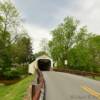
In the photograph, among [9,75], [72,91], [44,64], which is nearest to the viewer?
[72,91]

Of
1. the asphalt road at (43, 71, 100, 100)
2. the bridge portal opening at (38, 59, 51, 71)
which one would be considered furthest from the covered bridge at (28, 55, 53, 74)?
the asphalt road at (43, 71, 100, 100)

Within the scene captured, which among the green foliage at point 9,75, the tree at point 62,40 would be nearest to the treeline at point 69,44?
the tree at point 62,40

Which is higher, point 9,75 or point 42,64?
point 42,64

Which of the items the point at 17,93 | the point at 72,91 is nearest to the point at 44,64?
the point at 17,93

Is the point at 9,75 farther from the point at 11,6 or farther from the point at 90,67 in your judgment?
the point at 90,67

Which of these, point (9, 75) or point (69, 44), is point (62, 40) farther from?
point (9, 75)

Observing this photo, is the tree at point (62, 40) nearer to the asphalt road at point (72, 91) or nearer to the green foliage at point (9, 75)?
the green foliage at point (9, 75)

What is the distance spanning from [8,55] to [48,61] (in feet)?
58.8

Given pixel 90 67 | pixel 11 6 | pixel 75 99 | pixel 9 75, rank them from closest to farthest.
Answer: pixel 75 99
pixel 9 75
pixel 11 6
pixel 90 67

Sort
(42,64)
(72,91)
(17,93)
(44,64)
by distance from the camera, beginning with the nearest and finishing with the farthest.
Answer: (72,91) < (17,93) < (44,64) < (42,64)

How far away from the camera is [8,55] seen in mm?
59125

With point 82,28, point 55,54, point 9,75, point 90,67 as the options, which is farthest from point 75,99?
point 82,28

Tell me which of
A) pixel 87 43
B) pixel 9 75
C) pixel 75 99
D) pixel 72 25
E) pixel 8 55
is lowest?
pixel 75 99

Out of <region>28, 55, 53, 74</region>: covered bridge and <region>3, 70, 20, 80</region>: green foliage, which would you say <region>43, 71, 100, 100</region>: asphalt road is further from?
<region>28, 55, 53, 74</region>: covered bridge
